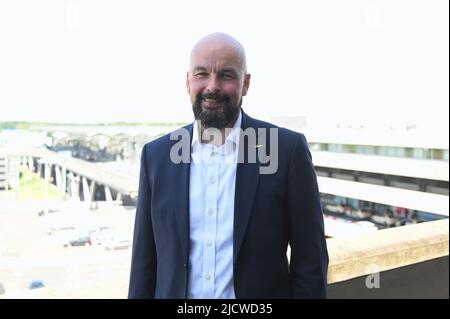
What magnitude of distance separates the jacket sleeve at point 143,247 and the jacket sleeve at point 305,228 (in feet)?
1.11

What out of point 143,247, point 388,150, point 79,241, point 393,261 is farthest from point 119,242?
point 388,150

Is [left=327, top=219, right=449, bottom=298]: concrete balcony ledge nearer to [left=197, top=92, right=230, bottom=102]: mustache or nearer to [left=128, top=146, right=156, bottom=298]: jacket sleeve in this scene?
[left=128, top=146, right=156, bottom=298]: jacket sleeve

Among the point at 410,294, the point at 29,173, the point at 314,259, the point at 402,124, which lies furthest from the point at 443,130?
the point at 314,259

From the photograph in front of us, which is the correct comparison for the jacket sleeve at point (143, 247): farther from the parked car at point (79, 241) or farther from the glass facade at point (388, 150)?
the glass facade at point (388, 150)

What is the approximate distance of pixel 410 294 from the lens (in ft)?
7.57

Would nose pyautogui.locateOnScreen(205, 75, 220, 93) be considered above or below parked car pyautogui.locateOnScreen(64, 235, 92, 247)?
above

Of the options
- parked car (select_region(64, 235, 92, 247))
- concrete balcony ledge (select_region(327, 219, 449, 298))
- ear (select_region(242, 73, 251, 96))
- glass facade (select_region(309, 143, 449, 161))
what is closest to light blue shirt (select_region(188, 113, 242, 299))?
ear (select_region(242, 73, 251, 96))

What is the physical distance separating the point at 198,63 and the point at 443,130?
26.1 metres

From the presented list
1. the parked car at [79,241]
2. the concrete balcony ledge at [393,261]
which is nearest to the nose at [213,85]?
the concrete balcony ledge at [393,261]

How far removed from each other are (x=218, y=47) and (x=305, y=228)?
1.48 ft

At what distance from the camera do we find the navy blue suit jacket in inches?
37.8

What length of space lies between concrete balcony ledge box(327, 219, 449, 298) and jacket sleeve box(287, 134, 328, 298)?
3.21 ft

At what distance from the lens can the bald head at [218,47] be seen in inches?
37.5
